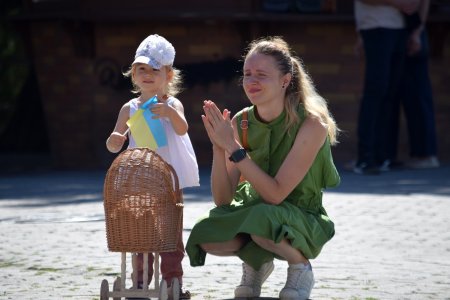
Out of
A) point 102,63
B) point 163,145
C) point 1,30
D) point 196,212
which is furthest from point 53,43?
point 163,145

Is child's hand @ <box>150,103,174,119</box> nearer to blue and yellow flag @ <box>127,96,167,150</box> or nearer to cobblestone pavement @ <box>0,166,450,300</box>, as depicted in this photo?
blue and yellow flag @ <box>127,96,167,150</box>

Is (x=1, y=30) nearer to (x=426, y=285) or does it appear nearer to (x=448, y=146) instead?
(x=448, y=146)

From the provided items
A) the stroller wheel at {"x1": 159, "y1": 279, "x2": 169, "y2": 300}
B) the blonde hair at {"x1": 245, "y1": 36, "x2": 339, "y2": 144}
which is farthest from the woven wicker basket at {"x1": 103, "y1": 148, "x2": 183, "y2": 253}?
the blonde hair at {"x1": 245, "y1": 36, "x2": 339, "y2": 144}

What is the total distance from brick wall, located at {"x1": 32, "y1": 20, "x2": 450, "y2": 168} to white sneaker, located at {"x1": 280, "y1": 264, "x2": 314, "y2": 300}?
8.47 m

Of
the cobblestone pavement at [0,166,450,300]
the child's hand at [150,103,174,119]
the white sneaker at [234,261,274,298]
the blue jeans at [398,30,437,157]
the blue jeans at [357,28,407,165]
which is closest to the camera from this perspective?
the white sneaker at [234,261,274,298]

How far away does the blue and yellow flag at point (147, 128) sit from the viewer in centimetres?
607

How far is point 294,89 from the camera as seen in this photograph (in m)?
6.04

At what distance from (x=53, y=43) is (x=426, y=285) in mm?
9421

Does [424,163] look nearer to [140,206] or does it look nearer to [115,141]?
[115,141]

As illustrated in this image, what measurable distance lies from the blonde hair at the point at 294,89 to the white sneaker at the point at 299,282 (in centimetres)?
68

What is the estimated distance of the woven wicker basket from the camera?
5590mm

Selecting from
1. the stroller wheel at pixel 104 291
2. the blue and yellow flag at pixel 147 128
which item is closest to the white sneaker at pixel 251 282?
the stroller wheel at pixel 104 291

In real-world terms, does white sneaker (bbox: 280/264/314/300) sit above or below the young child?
below

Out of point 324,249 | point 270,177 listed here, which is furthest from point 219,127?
point 324,249
